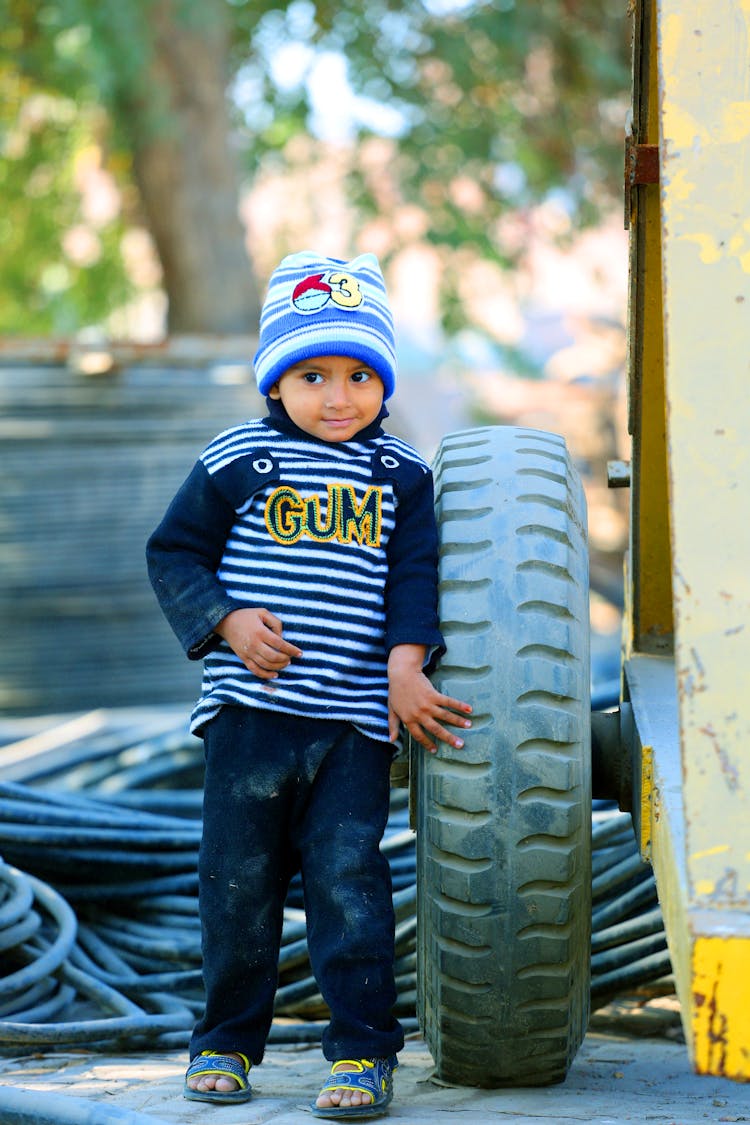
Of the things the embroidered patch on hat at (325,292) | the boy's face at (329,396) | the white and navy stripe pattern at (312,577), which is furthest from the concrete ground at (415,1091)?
the embroidered patch on hat at (325,292)

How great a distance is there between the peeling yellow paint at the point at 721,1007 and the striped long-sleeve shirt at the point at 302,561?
87cm

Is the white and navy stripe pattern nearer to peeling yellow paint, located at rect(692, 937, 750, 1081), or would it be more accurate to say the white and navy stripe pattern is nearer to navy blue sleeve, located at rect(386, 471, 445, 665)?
navy blue sleeve, located at rect(386, 471, 445, 665)

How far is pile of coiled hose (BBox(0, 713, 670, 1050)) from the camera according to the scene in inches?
107

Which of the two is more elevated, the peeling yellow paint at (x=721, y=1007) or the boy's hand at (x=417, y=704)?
the boy's hand at (x=417, y=704)

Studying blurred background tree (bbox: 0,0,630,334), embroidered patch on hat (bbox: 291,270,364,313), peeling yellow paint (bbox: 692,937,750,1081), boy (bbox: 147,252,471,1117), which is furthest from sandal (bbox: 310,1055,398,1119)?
blurred background tree (bbox: 0,0,630,334)

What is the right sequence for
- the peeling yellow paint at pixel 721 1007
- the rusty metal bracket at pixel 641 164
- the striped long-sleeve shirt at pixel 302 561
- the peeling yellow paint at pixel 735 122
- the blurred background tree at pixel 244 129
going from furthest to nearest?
the blurred background tree at pixel 244 129, the rusty metal bracket at pixel 641 164, the striped long-sleeve shirt at pixel 302 561, the peeling yellow paint at pixel 735 122, the peeling yellow paint at pixel 721 1007

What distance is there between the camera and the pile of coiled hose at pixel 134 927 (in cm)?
273

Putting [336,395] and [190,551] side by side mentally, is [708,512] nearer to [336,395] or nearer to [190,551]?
[336,395]

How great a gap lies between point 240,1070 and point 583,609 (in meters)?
0.85

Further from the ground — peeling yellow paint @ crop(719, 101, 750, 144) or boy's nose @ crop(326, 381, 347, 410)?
peeling yellow paint @ crop(719, 101, 750, 144)

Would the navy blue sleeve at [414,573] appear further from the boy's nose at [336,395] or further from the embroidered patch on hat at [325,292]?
the embroidered patch on hat at [325,292]

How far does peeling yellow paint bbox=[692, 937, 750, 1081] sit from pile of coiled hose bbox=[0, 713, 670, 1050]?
127 cm

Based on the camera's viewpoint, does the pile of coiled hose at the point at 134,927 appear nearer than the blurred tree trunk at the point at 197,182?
Yes

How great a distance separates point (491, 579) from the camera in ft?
6.97
